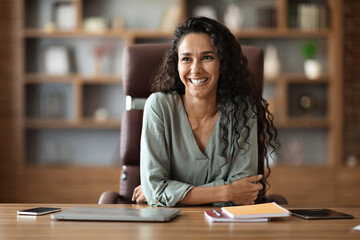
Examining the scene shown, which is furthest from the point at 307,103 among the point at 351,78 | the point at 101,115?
the point at 101,115

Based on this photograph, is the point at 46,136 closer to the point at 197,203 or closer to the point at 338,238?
the point at 197,203

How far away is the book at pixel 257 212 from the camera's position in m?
1.33

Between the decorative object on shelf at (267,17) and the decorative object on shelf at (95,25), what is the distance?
1409mm

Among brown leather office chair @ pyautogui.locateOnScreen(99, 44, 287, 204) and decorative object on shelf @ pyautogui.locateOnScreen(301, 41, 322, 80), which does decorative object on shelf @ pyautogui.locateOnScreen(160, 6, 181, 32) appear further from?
brown leather office chair @ pyautogui.locateOnScreen(99, 44, 287, 204)

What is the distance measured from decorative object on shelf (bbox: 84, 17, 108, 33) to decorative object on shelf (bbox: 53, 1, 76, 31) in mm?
138

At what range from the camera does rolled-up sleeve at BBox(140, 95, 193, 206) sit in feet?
5.82

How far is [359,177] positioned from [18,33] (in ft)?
10.5

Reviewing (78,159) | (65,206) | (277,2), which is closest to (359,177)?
(277,2)

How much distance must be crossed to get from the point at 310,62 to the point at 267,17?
56cm

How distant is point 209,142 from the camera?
198cm

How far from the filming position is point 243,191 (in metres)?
1.83

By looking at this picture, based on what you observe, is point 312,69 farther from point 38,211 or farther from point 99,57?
point 38,211

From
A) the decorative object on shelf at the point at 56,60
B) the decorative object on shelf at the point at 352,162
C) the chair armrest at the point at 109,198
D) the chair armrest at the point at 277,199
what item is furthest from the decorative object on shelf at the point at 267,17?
the chair armrest at the point at 109,198

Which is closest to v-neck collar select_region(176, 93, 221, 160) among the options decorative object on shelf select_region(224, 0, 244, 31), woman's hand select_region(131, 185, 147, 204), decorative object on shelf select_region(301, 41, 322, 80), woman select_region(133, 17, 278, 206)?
woman select_region(133, 17, 278, 206)
